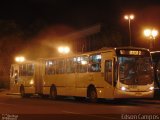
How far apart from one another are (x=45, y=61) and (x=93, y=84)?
30.2 ft

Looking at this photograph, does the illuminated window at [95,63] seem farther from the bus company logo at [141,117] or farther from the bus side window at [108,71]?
the bus company logo at [141,117]

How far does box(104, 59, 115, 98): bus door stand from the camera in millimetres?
27609

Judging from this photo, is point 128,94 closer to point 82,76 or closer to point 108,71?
point 108,71

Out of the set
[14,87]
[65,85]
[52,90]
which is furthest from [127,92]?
[14,87]

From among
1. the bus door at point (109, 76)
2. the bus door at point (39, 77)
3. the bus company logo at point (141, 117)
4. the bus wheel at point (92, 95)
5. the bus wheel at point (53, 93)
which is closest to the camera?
the bus company logo at point (141, 117)

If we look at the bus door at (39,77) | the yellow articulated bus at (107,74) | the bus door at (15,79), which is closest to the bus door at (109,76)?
the yellow articulated bus at (107,74)

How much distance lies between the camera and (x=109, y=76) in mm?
28047

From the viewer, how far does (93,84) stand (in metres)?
29.7

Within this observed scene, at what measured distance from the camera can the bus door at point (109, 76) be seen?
2761cm

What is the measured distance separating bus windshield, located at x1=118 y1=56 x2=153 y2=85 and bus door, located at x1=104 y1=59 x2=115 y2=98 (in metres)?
0.58

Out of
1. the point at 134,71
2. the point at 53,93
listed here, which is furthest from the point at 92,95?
the point at 53,93

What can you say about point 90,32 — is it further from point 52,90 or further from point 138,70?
point 138,70

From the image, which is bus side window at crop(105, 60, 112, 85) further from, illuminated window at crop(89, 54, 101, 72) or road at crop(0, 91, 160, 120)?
road at crop(0, 91, 160, 120)

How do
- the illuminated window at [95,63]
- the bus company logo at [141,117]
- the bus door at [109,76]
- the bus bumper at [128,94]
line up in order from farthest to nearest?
the illuminated window at [95,63] → the bus door at [109,76] → the bus bumper at [128,94] → the bus company logo at [141,117]
